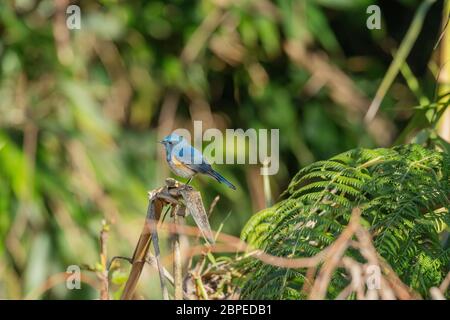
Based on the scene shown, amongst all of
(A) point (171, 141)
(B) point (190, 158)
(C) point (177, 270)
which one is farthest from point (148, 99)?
(C) point (177, 270)

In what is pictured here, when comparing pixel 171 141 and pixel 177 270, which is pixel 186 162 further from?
pixel 177 270

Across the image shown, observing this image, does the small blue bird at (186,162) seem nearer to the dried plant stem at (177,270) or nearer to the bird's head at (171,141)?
the bird's head at (171,141)

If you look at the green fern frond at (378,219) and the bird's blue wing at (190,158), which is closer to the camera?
the green fern frond at (378,219)

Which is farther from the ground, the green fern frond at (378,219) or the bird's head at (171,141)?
the bird's head at (171,141)

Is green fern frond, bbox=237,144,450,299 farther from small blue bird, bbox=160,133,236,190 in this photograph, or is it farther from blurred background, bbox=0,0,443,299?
blurred background, bbox=0,0,443,299

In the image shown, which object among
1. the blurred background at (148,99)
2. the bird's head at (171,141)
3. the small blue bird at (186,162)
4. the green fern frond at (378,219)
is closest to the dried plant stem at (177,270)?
the green fern frond at (378,219)

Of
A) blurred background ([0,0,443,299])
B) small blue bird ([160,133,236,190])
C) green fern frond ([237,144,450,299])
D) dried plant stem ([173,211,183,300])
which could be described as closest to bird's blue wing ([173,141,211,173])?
small blue bird ([160,133,236,190])
